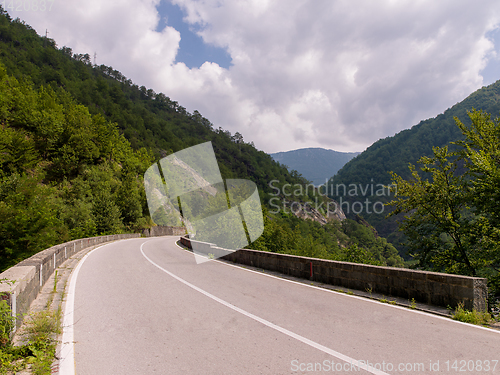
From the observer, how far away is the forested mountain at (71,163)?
95.6 ft

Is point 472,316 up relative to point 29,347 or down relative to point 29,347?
down

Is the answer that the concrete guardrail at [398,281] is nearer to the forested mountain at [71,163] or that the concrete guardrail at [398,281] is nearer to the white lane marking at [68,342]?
the white lane marking at [68,342]

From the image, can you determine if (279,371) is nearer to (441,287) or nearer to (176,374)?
(176,374)

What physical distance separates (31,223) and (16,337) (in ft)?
95.8

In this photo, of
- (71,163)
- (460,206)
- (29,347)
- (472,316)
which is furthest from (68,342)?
(71,163)

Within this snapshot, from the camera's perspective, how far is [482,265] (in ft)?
43.7

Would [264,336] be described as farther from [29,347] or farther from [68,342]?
[29,347]

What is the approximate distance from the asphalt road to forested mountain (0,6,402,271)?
20433 mm

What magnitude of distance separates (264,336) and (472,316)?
12.4 ft

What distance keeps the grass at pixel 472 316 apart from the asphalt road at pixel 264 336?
0.25 metres

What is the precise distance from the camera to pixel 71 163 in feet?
192

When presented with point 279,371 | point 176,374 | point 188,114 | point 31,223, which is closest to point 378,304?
point 279,371

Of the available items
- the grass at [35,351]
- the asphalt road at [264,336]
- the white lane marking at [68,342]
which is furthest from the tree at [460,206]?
the grass at [35,351]

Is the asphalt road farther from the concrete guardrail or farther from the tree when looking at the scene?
the tree
